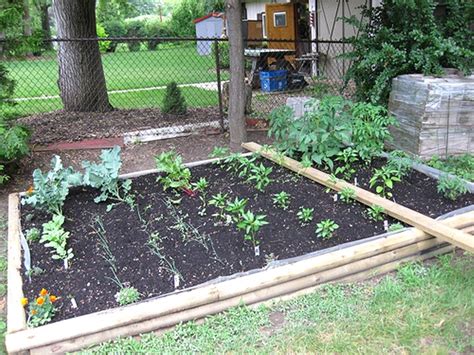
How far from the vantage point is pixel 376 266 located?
2850 millimetres

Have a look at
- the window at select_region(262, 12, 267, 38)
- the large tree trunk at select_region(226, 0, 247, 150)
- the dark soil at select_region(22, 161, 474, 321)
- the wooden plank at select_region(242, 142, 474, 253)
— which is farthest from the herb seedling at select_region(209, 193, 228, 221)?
the window at select_region(262, 12, 267, 38)

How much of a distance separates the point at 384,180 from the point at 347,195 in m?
0.45

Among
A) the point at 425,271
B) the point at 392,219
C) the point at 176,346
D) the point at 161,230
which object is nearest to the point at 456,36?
the point at 392,219

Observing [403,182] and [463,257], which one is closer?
[463,257]

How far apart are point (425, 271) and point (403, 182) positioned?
1.21 metres

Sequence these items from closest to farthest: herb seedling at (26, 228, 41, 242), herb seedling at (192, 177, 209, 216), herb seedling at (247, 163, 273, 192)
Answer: herb seedling at (26, 228, 41, 242) → herb seedling at (192, 177, 209, 216) → herb seedling at (247, 163, 273, 192)

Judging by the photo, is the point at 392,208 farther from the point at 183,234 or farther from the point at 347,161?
the point at 183,234

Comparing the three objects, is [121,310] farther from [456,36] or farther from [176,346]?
[456,36]

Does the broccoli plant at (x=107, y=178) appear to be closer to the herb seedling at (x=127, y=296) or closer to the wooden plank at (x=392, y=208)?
the herb seedling at (x=127, y=296)

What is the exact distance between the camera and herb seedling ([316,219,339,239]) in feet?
10.1

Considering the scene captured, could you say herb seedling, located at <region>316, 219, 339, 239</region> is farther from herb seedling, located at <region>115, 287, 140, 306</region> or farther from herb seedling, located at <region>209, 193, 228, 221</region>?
herb seedling, located at <region>115, 287, 140, 306</region>

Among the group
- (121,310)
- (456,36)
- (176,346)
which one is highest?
(456,36)

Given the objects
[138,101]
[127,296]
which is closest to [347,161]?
[127,296]

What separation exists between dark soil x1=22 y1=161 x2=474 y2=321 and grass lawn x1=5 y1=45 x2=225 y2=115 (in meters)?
2.62
